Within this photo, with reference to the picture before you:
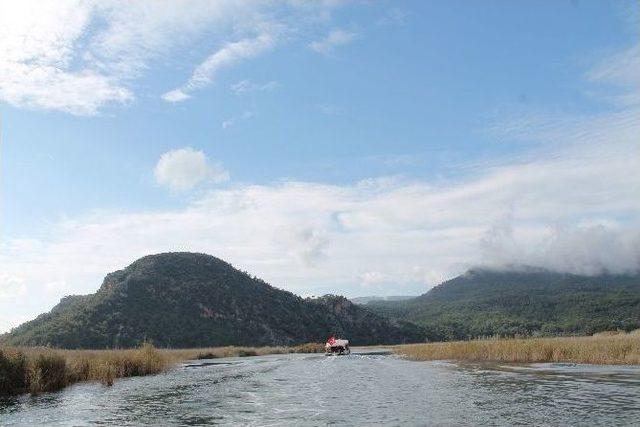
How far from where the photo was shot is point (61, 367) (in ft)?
118

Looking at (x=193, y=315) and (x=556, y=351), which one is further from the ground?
(x=193, y=315)

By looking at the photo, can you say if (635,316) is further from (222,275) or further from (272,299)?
(222,275)

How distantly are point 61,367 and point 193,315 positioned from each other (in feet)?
263

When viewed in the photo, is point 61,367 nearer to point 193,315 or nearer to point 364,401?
point 364,401

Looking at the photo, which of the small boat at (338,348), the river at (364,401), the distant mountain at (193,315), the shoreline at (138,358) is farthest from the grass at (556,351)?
the distant mountain at (193,315)

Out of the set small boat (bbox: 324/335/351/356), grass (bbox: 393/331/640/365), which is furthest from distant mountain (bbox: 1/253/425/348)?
grass (bbox: 393/331/640/365)

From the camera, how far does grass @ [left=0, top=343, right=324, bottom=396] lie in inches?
1252

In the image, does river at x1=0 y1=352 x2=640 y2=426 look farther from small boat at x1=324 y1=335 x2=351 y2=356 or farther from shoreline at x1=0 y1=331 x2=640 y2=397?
small boat at x1=324 y1=335 x2=351 y2=356

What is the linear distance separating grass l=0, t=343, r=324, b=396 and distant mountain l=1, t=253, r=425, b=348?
40.5 metres

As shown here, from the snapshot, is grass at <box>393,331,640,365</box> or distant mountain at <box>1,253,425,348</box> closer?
grass at <box>393,331,640,365</box>

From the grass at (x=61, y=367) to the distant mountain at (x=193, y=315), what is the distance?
133ft

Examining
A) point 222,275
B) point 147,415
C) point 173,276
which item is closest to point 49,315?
point 173,276

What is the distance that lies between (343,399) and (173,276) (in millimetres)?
103959

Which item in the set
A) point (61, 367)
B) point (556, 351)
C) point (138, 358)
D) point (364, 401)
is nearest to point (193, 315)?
point (138, 358)
